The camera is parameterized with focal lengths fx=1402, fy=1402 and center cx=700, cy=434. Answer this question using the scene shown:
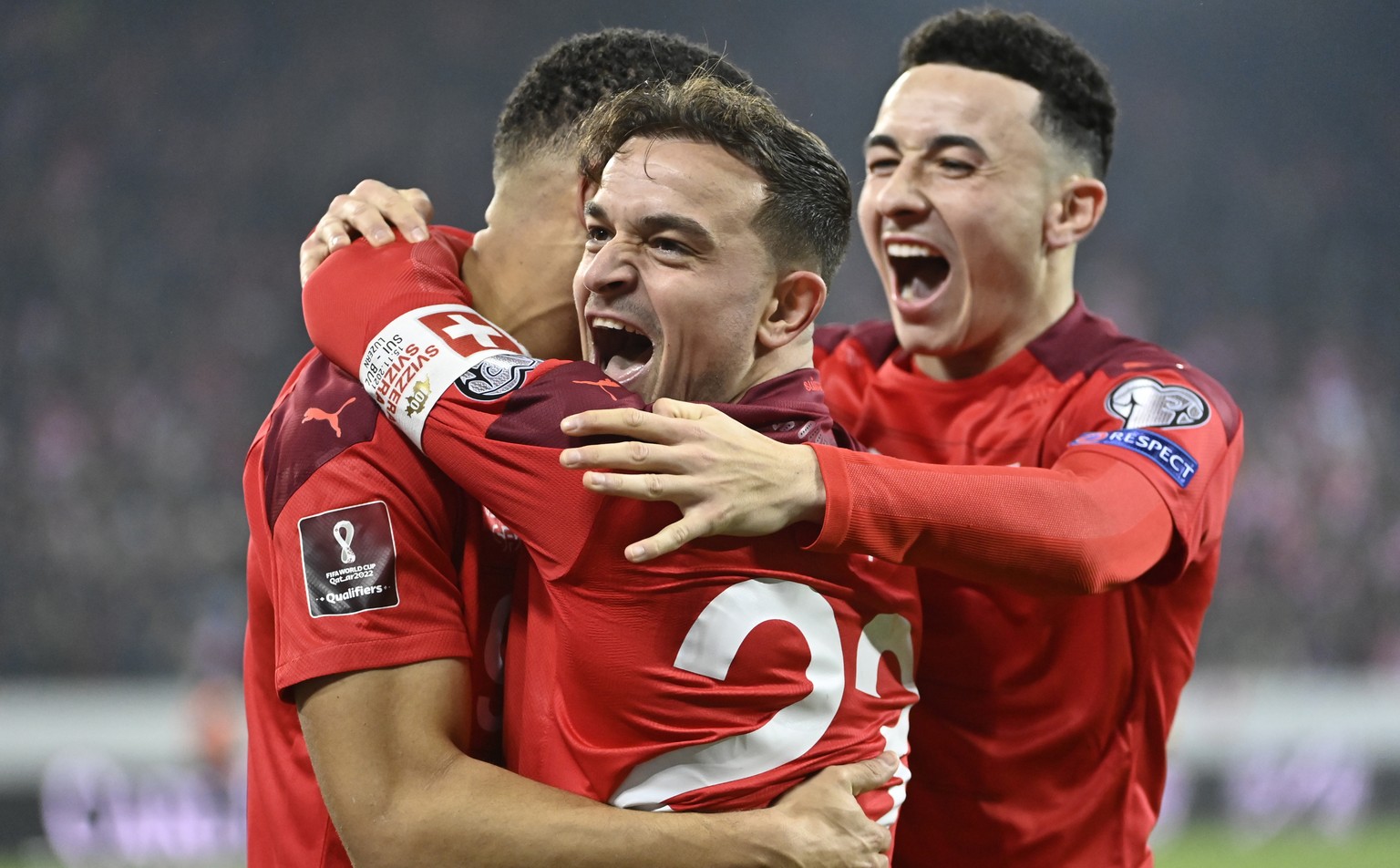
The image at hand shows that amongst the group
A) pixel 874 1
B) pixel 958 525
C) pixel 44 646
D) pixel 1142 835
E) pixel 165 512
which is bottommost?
pixel 44 646

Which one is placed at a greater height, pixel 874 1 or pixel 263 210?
pixel 874 1

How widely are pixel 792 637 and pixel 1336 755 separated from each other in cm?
974

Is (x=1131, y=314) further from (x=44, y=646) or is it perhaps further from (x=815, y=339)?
(x=815, y=339)

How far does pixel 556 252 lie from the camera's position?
8.30 feet

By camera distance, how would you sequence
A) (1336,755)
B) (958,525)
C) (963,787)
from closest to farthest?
(958,525) → (963,787) → (1336,755)

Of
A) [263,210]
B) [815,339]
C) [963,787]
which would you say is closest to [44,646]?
[263,210]

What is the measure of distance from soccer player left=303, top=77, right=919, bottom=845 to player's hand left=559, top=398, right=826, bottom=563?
0.08m

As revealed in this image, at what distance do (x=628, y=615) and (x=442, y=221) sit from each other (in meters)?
10.9

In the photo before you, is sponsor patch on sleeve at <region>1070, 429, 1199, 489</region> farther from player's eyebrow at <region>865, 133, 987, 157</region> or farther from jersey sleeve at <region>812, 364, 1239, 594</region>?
player's eyebrow at <region>865, 133, 987, 157</region>

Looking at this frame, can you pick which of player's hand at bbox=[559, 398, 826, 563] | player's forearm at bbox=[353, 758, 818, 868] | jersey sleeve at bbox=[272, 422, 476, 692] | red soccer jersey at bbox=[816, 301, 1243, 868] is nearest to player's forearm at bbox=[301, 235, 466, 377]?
jersey sleeve at bbox=[272, 422, 476, 692]

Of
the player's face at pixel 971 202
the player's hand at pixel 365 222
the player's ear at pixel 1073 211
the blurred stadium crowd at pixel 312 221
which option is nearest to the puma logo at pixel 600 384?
the player's hand at pixel 365 222

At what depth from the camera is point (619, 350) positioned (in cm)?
242

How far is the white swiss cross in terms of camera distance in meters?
2.22

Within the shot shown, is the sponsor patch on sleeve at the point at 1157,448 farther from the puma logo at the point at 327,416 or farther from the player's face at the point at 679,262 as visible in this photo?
the puma logo at the point at 327,416
